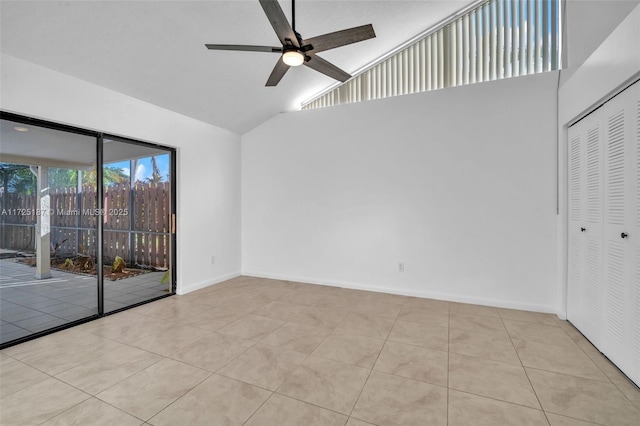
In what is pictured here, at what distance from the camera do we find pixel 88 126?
3.09 metres

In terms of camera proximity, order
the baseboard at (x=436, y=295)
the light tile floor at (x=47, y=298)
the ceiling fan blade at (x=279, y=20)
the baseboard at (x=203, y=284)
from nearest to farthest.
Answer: the ceiling fan blade at (x=279, y=20), the light tile floor at (x=47, y=298), the baseboard at (x=436, y=295), the baseboard at (x=203, y=284)

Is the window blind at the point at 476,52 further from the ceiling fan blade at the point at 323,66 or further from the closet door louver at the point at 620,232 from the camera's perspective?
the ceiling fan blade at the point at 323,66

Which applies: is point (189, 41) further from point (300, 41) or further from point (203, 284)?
point (203, 284)

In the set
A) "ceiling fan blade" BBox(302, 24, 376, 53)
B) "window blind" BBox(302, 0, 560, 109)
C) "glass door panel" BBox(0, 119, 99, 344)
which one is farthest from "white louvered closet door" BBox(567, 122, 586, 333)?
"glass door panel" BBox(0, 119, 99, 344)

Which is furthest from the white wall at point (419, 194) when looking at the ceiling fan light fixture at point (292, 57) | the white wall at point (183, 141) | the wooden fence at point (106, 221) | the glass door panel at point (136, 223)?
the ceiling fan light fixture at point (292, 57)

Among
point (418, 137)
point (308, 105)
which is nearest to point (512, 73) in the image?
point (418, 137)

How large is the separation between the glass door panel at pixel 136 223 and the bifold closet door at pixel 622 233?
5045 millimetres

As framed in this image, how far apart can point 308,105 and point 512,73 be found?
3.05m

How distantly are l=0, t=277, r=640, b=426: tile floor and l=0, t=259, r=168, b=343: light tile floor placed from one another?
0.32 metres

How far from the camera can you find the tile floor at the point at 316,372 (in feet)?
5.81

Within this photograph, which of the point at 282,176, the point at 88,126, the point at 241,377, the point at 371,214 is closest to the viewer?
the point at 241,377

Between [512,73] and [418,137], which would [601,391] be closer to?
[418,137]

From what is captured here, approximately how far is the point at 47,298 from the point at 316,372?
3776mm

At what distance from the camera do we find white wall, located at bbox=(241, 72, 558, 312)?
3479 mm
